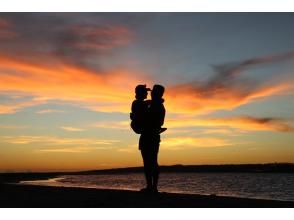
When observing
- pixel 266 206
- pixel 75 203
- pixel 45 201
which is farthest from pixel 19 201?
pixel 266 206

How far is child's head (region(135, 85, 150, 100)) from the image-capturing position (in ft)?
30.4

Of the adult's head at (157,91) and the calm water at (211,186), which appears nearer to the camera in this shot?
the adult's head at (157,91)

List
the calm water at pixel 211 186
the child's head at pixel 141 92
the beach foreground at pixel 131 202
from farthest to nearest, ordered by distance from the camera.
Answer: the calm water at pixel 211 186, the child's head at pixel 141 92, the beach foreground at pixel 131 202

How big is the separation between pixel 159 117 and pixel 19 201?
3.54m

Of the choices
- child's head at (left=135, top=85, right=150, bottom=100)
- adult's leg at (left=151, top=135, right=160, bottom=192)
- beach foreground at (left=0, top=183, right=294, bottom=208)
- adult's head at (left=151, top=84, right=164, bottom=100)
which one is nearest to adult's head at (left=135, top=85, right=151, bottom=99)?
child's head at (left=135, top=85, right=150, bottom=100)

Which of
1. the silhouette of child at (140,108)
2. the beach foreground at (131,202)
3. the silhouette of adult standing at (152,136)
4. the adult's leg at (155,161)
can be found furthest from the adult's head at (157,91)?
the beach foreground at (131,202)

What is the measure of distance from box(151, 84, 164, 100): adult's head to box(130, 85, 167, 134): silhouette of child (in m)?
0.16

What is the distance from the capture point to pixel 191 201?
7.46 m

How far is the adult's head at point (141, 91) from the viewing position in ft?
30.4

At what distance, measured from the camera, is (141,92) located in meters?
9.30

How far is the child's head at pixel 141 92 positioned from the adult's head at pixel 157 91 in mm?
157

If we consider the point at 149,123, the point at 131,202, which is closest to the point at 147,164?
the point at 149,123

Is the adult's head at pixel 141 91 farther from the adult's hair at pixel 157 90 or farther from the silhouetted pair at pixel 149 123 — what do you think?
the adult's hair at pixel 157 90

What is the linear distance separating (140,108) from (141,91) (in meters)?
0.38
